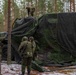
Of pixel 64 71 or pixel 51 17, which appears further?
pixel 51 17

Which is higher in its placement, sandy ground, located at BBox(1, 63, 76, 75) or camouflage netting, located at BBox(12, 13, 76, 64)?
camouflage netting, located at BBox(12, 13, 76, 64)

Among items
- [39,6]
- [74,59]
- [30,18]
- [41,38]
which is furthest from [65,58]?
[39,6]

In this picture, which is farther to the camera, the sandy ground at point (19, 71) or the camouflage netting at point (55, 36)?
the camouflage netting at point (55, 36)

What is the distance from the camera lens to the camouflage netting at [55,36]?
1325cm

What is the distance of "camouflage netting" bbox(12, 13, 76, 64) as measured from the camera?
13250mm

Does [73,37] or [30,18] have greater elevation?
[30,18]

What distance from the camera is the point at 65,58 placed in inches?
522

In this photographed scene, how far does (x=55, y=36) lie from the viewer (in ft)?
43.9

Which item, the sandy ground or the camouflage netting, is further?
the camouflage netting

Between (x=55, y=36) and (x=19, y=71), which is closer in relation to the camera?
(x=19, y=71)

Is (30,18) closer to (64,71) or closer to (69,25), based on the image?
(69,25)

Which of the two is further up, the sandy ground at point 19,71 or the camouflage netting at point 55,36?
the camouflage netting at point 55,36

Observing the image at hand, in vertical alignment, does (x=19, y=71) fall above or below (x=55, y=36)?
below

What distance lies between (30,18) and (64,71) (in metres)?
4.04
